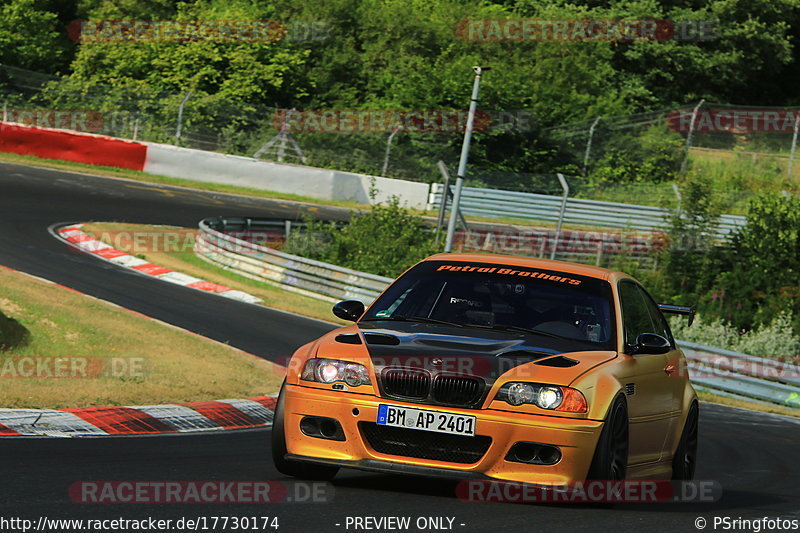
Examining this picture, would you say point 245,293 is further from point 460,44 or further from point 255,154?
point 460,44

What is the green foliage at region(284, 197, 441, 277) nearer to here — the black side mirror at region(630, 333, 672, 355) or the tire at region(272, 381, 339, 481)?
the black side mirror at region(630, 333, 672, 355)

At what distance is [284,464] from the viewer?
21.9 feet

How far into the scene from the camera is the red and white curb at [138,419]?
8273mm

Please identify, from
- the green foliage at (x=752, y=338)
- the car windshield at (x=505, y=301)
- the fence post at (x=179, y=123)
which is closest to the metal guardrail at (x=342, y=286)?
the green foliage at (x=752, y=338)

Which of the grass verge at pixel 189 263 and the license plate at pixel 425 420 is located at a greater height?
the license plate at pixel 425 420

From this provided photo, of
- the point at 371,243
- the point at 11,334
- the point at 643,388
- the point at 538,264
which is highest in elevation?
the point at 538,264

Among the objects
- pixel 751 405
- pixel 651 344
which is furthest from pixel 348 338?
pixel 751 405

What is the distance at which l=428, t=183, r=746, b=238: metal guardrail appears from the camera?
34.1m

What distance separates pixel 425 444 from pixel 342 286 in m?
16.9

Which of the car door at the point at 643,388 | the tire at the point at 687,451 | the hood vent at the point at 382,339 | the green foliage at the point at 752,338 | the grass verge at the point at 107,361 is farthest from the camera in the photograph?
the green foliage at the point at 752,338

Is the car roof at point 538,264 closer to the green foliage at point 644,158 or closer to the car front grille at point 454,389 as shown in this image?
the car front grille at point 454,389

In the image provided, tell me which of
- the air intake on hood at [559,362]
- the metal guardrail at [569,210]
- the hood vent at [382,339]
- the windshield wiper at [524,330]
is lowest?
the metal guardrail at [569,210]

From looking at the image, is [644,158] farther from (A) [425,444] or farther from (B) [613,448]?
(A) [425,444]

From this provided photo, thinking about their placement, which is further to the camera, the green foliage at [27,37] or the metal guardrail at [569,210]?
the green foliage at [27,37]
